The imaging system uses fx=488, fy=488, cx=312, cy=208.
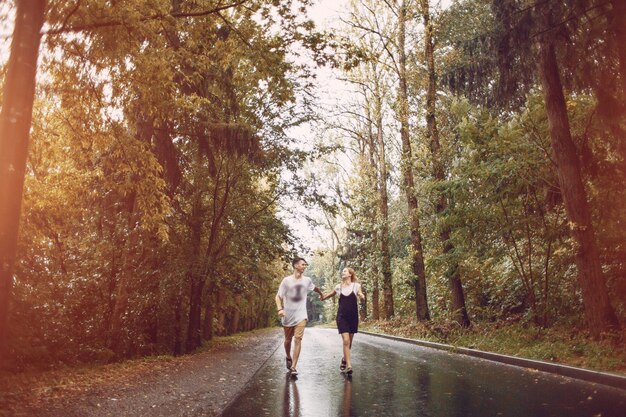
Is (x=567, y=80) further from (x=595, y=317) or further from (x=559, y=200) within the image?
(x=595, y=317)

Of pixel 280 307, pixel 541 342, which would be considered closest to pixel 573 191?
pixel 541 342

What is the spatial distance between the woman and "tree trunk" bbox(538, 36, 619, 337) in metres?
4.72

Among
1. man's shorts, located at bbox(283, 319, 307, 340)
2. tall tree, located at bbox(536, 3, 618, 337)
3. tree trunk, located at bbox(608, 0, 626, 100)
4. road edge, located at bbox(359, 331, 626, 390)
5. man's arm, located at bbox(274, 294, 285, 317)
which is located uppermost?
tree trunk, located at bbox(608, 0, 626, 100)

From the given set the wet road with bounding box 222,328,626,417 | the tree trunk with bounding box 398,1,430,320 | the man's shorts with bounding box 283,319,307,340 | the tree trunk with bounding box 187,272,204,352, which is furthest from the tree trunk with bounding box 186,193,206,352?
the tree trunk with bounding box 398,1,430,320

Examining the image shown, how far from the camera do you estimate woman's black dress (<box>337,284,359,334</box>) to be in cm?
994

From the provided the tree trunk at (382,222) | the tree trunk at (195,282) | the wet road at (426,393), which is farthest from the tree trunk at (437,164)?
the tree trunk at (382,222)

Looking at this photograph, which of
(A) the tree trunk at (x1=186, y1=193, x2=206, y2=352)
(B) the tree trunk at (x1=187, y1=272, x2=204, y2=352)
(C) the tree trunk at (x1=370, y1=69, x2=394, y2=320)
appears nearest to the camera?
(A) the tree trunk at (x1=186, y1=193, x2=206, y2=352)

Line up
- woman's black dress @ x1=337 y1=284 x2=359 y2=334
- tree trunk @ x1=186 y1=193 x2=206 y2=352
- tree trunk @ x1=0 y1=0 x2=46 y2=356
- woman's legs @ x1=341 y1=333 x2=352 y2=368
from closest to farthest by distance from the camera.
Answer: tree trunk @ x1=0 y1=0 x2=46 y2=356, woman's legs @ x1=341 y1=333 x2=352 y2=368, woman's black dress @ x1=337 y1=284 x2=359 y2=334, tree trunk @ x1=186 y1=193 x2=206 y2=352

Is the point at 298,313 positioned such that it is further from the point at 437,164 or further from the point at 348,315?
the point at 437,164

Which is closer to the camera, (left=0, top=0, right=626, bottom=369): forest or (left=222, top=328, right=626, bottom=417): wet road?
(left=222, top=328, right=626, bottom=417): wet road

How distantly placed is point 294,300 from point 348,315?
1195mm

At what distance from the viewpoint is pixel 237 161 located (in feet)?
50.8

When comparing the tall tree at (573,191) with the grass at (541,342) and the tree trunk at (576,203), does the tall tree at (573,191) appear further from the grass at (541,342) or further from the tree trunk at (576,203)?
the grass at (541,342)

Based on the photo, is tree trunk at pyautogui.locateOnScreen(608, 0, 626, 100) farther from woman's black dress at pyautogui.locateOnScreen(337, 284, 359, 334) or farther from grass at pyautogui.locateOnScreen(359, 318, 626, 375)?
woman's black dress at pyautogui.locateOnScreen(337, 284, 359, 334)
